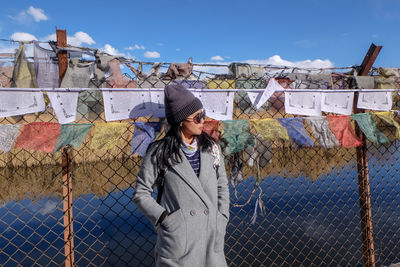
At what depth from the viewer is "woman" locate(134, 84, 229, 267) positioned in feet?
5.31

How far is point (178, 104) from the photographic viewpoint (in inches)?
67.6

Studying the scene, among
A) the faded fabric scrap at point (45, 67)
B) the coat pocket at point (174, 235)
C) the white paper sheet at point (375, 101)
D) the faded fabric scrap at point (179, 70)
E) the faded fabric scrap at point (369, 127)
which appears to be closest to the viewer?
the coat pocket at point (174, 235)

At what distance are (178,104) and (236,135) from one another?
2.97 ft

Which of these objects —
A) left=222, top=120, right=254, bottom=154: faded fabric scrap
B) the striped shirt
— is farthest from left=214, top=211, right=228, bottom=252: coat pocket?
left=222, top=120, right=254, bottom=154: faded fabric scrap

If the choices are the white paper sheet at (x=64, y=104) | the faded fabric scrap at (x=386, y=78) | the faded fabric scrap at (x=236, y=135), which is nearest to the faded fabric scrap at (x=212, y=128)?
the faded fabric scrap at (x=236, y=135)

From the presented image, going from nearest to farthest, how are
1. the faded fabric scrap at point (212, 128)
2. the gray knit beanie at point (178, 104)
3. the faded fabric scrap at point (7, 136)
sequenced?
the gray knit beanie at point (178, 104), the faded fabric scrap at point (7, 136), the faded fabric scrap at point (212, 128)

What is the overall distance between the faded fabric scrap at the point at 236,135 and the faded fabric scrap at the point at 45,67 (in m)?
1.43

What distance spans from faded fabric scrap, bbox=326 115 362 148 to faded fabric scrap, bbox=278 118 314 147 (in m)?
0.35

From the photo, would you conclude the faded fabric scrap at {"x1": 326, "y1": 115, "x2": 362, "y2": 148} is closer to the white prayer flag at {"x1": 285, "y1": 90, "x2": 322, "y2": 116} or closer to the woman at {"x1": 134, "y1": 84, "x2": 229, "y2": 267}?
the white prayer flag at {"x1": 285, "y1": 90, "x2": 322, "y2": 116}

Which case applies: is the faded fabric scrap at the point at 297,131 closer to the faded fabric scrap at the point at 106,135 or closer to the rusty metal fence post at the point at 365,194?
the rusty metal fence post at the point at 365,194

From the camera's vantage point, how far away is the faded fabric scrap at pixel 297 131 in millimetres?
2588

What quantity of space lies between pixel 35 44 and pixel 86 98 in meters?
0.54

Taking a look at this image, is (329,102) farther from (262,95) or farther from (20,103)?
(20,103)

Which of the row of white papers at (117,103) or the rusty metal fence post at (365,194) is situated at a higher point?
the row of white papers at (117,103)
